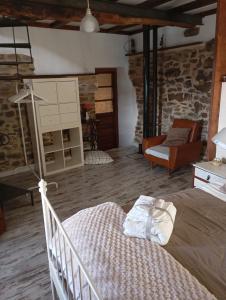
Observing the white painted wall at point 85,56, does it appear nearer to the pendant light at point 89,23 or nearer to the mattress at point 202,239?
the pendant light at point 89,23

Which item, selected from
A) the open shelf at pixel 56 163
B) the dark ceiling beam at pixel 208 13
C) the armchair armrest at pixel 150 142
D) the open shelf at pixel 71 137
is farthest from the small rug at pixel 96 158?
the dark ceiling beam at pixel 208 13

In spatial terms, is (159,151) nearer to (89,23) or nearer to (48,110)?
(48,110)

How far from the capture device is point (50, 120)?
4.17 m

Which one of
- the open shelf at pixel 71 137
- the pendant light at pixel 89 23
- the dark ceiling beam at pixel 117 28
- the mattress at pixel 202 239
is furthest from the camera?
the dark ceiling beam at pixel 117 28

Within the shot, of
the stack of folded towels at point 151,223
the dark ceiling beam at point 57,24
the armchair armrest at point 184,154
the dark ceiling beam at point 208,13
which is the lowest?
the armchair armrest at point 184,154

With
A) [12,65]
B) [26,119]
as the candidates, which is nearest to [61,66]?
[12,65]

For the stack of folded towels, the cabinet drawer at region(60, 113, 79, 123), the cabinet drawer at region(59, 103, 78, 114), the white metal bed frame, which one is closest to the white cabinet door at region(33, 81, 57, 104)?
the cabinet drawer at region(59, 103, 78, 114)

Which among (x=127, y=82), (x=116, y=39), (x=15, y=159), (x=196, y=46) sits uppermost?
(x=116, y=39)

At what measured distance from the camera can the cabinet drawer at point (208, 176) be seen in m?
2.44

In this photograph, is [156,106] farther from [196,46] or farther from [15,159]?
[15,159]

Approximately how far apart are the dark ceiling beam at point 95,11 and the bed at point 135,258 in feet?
7.11

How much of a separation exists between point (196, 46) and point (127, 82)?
1847 millimetres

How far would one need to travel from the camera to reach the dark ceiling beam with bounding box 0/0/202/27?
2.71m

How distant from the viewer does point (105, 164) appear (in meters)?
4.79
